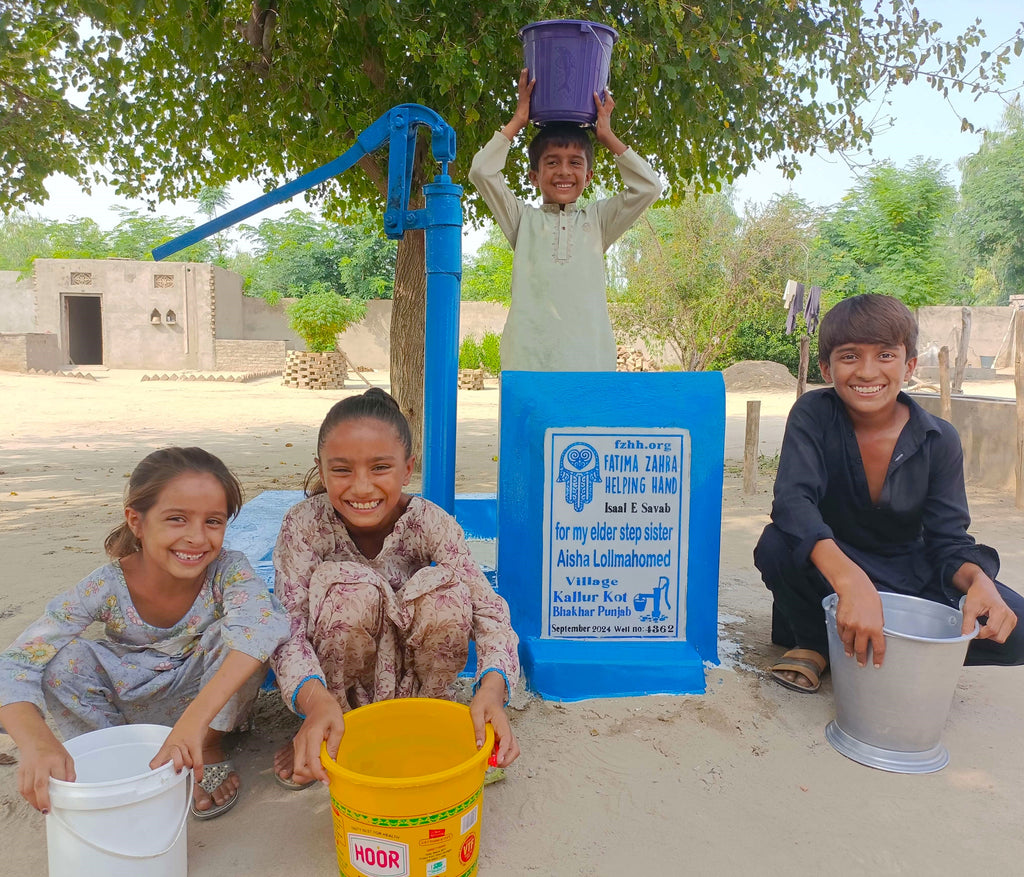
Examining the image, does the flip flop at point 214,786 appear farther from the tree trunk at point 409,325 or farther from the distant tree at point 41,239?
the distant tree at point 41,239

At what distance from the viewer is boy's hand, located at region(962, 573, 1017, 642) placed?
1918 mm

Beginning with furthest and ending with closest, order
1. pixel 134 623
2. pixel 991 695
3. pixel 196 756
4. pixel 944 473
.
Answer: pixel 991 695 → pixel 944 473 → pixel 134 623 → pixel 196 756

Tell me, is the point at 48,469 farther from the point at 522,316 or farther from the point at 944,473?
the point at 944,473

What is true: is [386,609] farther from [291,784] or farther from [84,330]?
[84,330]

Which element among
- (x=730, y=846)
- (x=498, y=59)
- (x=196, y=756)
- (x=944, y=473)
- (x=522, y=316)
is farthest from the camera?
(x=498, y=59)

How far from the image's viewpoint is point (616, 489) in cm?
232

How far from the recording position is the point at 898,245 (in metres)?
23.6

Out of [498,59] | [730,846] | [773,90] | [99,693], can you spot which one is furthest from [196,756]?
[773,90]

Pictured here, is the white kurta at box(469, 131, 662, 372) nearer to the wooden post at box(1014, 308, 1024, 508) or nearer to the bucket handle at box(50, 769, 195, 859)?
the bucket handle at box(50, 769, 195, 859)

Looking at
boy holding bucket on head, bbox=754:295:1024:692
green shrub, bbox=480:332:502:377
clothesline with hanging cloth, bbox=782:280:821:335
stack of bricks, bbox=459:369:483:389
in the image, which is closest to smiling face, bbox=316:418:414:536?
boy holding bucket on head, bbox=754:295:1024:692

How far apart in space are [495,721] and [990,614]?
1.33 meters

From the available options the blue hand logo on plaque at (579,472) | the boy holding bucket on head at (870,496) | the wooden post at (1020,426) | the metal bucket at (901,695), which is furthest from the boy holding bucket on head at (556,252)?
the wooden post at (1020,426)

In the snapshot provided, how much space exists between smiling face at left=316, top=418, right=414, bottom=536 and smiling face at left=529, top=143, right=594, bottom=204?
131cm

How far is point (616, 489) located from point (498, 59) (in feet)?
9.63
